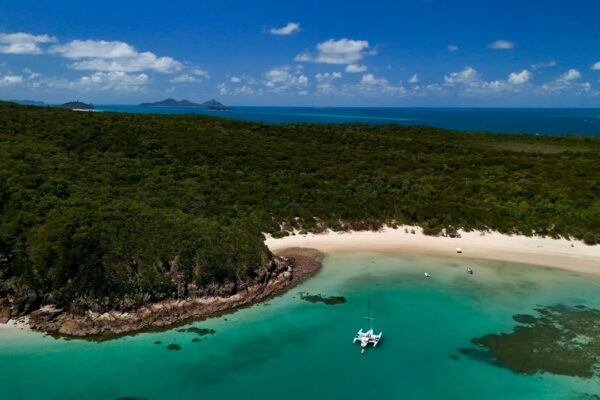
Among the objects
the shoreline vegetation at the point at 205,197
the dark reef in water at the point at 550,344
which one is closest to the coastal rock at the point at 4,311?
the shoreline vegetation at the point at 205,197

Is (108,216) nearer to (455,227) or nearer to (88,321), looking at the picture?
(88,321)

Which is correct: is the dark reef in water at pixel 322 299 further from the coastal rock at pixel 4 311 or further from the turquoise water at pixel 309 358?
the coastal rock at pixel 4 311

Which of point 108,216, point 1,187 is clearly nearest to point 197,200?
point 108,216

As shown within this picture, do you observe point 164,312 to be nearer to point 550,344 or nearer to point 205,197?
point 205,197

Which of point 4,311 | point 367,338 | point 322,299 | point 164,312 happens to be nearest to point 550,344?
point 367,338

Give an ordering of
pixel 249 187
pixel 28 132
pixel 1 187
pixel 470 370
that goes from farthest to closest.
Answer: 1. pixel 28 132
2. pixel 249 187
3. pixel 1 187
4. pixel 470 370
